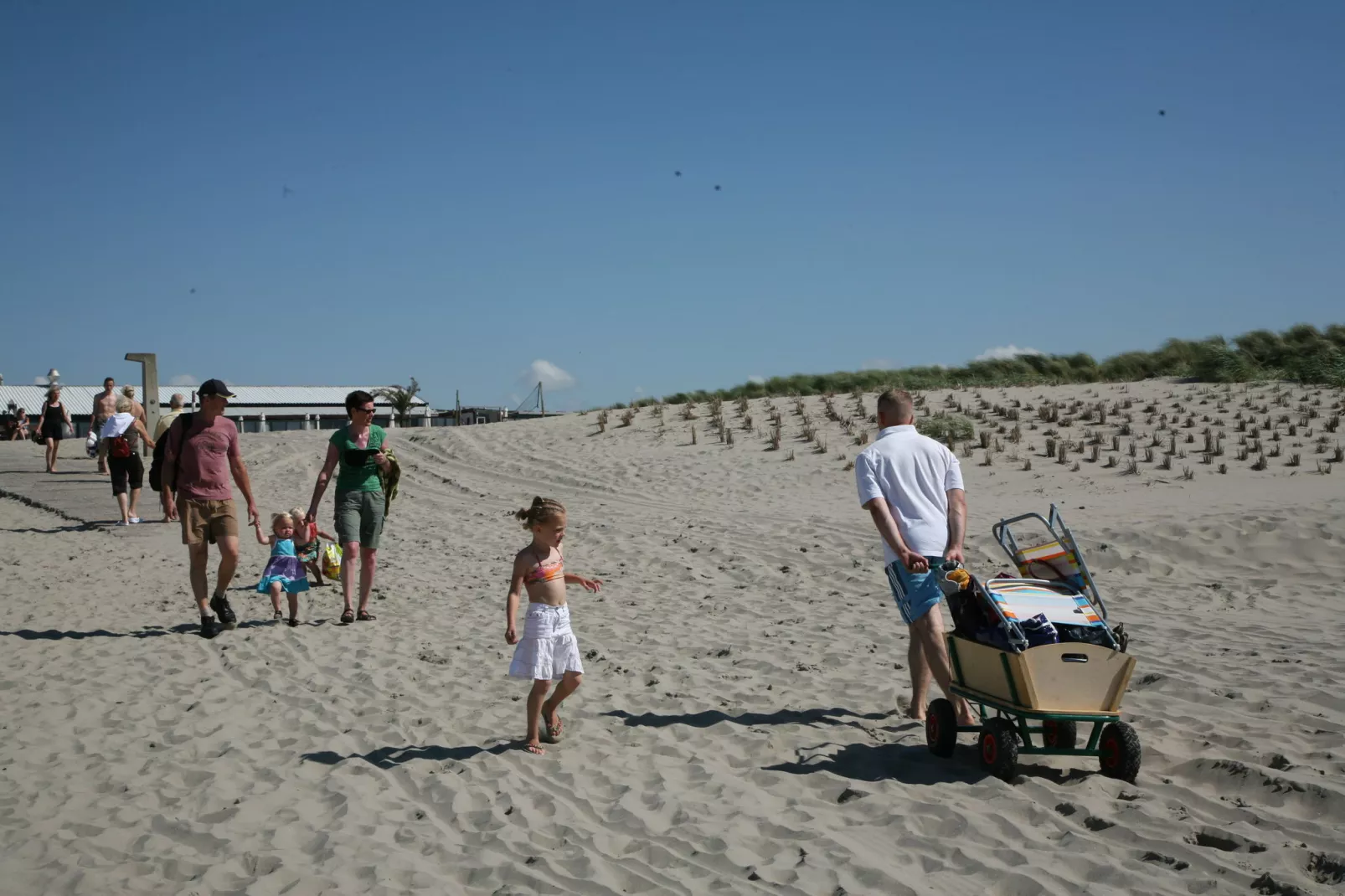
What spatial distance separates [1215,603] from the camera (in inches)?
354

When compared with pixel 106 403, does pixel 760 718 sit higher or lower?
lower

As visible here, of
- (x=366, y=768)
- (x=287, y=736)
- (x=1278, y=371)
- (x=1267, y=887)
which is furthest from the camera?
(x=1278, y=371)

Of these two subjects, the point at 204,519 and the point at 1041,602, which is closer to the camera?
the point at 1041,602

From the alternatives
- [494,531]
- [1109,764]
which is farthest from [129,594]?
[1109,764]

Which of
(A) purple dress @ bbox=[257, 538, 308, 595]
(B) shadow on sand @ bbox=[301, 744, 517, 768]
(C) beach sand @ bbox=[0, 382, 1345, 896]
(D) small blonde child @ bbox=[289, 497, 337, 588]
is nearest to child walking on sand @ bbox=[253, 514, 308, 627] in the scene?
(A) purple dress @ bbox=[257, 538, 308, 595]

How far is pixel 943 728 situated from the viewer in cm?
504

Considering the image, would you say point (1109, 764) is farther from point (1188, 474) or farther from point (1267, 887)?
point (1188, 474)

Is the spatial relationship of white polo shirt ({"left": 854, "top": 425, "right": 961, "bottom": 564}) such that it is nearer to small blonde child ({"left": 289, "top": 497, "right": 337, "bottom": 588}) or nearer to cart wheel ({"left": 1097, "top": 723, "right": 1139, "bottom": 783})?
cart wheel ({"left": 1097, "top": 723, "right": 1139, "bottom": 783})

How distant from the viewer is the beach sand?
4.16 meters

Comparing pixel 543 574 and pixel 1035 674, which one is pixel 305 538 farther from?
pixel 1035 674

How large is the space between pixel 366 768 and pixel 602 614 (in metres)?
3.93

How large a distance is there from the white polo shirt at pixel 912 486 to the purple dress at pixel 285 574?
219 inches

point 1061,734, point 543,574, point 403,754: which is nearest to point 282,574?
point 403,754

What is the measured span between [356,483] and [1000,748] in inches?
229
